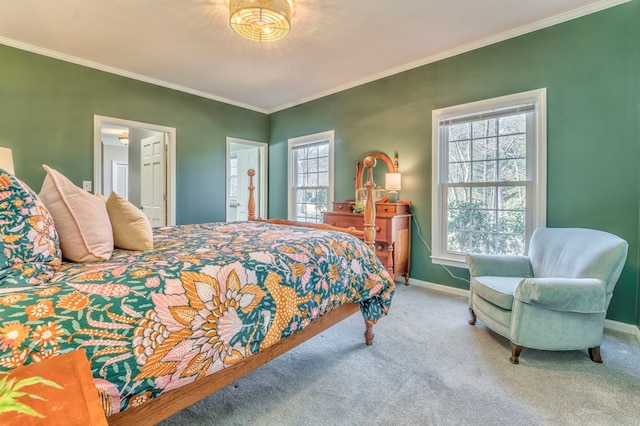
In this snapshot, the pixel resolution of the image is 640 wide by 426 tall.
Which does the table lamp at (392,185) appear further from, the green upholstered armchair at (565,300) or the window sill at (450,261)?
the green upholstered armchair at (565,300)

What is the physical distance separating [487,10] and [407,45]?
78cm

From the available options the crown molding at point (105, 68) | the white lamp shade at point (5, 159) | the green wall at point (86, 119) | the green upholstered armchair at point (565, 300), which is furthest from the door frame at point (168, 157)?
the green upholstered armchair at point (565, 300)

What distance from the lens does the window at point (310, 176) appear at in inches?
181

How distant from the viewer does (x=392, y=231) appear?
3.40m

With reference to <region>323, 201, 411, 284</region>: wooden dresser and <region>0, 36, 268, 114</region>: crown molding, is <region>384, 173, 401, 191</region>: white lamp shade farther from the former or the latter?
<region>0, 36, 268, 114</region>: crown molding

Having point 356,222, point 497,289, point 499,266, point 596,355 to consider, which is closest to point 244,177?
point 356,222

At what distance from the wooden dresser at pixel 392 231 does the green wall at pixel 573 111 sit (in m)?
0.11

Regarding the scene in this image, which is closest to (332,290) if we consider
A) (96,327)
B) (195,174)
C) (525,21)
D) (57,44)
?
(96,327)

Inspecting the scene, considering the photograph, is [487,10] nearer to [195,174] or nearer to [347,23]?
[347,23]

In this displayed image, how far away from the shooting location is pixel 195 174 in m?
4.53

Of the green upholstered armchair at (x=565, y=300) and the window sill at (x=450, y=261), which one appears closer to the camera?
the green upholstered armchair at (x=565, y=300)

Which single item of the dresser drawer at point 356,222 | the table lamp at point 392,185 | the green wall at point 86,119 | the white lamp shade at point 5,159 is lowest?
the dresser drawer at point 356,222

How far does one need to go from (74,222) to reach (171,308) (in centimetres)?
67

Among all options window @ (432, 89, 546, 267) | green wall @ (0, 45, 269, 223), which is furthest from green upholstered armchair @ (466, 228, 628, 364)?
green wall @ (0, 45, 269, 223)
